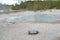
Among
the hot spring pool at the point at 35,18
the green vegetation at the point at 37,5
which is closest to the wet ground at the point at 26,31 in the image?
the hot spring pool at the point at 35,18

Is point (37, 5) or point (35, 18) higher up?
point (37, 5)

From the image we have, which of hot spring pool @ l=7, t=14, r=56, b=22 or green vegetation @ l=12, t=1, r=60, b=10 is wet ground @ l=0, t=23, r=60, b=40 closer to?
hot spring pool @ l=7, t=14, r=56, b=22

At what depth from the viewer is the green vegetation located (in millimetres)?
1964

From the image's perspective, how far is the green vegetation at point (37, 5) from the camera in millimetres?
1964

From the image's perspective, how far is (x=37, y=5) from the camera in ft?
6.47

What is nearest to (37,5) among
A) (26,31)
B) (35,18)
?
(35,18)

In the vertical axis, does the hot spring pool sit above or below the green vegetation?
below

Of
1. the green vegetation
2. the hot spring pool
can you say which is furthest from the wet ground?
the green vegetation

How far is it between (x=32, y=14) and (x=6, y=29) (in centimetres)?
32

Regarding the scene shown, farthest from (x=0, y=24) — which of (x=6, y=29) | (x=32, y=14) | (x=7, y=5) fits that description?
(x=32, y=14)

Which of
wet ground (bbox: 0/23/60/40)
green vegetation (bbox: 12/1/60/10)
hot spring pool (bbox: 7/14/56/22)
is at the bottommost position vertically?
wet ground (bbox: 0/23/60/40)

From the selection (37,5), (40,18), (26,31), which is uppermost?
(37,5)

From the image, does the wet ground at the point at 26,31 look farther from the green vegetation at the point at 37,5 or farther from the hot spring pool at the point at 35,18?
the green vegetation at the point at 37,5

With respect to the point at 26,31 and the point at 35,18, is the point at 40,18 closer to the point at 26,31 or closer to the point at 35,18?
the point at 35,18
